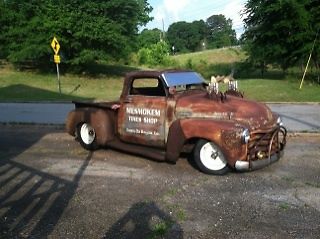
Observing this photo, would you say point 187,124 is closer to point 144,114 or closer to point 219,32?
point 144,114

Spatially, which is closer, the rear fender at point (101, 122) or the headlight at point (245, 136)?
the headlight at point (245, 136)

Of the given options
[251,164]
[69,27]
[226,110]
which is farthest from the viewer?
[69,27]

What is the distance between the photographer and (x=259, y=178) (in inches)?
309

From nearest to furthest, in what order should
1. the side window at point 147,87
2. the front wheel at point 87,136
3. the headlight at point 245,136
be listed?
the headlight at point 245,136
the side window at point 147,87
the front wheel at point 87,136

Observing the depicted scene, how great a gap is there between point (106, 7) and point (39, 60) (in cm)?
809

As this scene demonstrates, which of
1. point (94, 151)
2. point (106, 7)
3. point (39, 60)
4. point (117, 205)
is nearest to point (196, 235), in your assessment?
point (117, 205)

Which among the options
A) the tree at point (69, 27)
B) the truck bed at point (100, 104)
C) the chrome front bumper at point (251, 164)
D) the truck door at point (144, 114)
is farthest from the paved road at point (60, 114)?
the tree at point (69, 27)

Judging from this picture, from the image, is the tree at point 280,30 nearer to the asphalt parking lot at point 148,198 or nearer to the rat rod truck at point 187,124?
the asphalt parking lot at point 148,198

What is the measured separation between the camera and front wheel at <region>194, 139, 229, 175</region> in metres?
8.05

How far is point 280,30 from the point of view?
28141 millimetres

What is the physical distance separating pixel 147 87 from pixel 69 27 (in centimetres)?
2362

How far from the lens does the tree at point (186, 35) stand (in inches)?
5721

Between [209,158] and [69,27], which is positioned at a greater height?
[69,27]

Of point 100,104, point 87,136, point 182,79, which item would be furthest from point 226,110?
point 87,136
